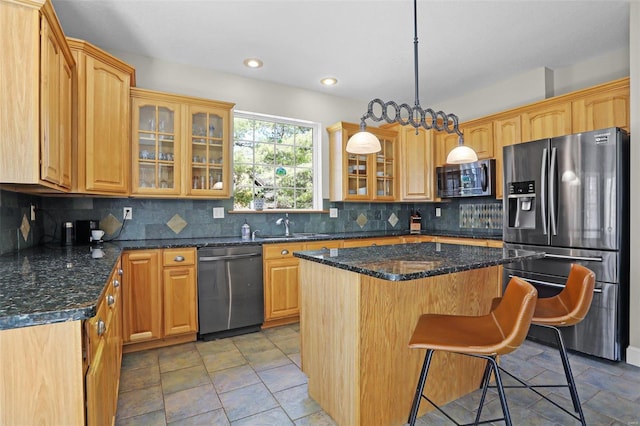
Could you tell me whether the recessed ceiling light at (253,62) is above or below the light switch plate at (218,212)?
above

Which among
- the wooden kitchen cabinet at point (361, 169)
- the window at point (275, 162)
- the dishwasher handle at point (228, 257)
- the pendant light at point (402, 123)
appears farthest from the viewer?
the wooden kitchen cabinet at point (361, 169)

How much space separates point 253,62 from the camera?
11.4ft

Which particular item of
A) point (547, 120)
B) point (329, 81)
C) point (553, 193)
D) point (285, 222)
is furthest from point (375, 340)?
point (329, 81)

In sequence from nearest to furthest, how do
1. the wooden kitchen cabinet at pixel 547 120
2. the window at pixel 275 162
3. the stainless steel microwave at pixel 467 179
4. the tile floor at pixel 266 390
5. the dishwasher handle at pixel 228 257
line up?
the tile floor at pixel 266 390, the dishwasher handle at pixel 228 257, the wooden kitchen cabinet at pixel 547 120, the stainless steel microwave at pixel 467 179, the window at pixel 275 162

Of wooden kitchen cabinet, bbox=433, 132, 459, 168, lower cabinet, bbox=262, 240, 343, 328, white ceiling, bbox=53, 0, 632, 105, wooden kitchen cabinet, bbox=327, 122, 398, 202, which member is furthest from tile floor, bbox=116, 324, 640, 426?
white ceiling, bbox=53, 0, 632, 105

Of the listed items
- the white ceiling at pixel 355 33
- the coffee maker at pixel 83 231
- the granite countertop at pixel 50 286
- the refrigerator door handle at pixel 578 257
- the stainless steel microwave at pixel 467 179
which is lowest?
the refrigerator door handle at pixel 578 257

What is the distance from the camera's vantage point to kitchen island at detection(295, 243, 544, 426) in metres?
1.67

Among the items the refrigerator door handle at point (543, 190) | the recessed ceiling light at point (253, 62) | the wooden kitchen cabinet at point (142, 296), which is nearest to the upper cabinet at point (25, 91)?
the wooden kitchen cabinet at point (142, 296)

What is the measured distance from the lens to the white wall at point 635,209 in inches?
99.4

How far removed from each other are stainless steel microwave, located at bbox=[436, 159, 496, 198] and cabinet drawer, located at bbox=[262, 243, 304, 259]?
6.89 feet

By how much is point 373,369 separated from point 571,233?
7.21ft

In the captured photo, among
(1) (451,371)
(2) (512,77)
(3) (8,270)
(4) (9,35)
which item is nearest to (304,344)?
(1) (451,371)

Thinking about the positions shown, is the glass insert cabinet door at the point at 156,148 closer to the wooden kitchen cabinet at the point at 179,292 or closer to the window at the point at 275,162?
the wooden kitchen cabinet at the point at 179,292

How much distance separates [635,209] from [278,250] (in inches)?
115
